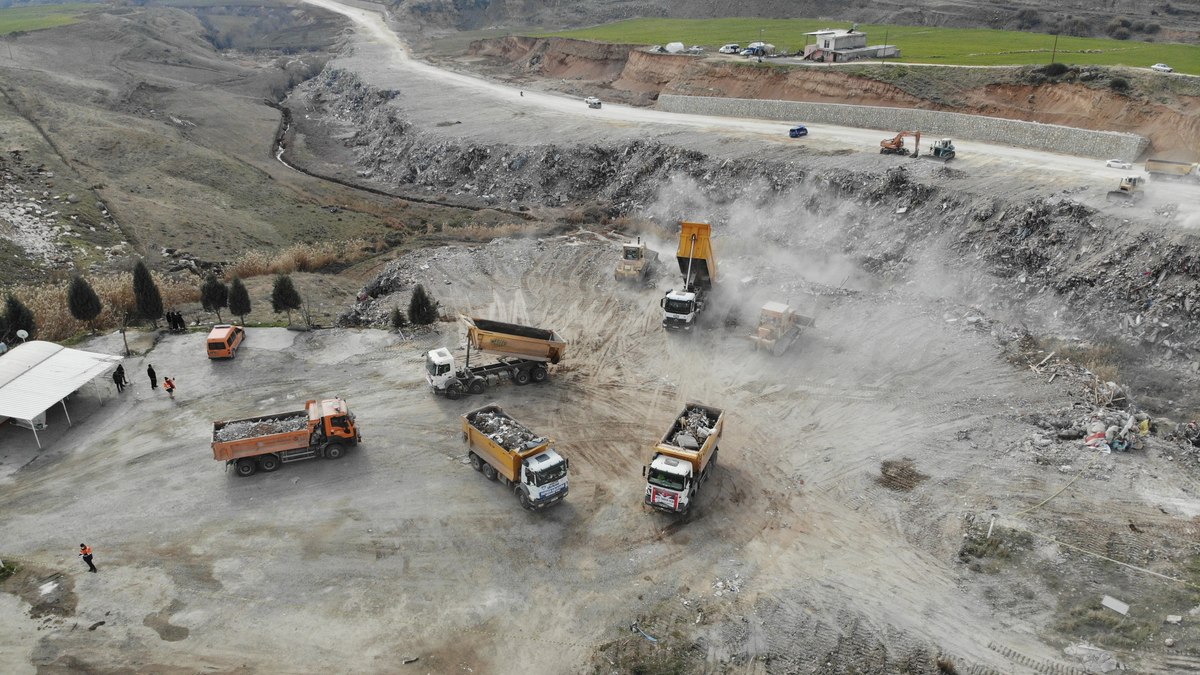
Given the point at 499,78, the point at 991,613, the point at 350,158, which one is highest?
the point at 499,78

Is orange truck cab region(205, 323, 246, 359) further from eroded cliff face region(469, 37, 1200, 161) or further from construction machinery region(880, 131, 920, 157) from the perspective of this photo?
eroded cliff face region(469, 37, 1200, 161)

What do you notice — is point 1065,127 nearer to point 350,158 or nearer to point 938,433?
point 938,433

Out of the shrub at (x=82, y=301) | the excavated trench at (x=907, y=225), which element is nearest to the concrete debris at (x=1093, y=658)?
the excavated trench at (x=907, y=225)

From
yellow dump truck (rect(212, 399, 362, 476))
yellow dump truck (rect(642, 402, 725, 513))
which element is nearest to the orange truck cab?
yellow dump truck (rect(212, 399, 362, 476))

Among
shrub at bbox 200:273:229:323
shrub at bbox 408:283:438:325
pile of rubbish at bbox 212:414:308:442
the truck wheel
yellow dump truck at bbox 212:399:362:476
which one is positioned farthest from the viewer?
shrub at bbox 200:273:229:323

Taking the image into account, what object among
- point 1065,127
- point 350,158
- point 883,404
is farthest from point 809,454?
point 350,158

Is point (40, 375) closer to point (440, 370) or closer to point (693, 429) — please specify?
point (440, 370)

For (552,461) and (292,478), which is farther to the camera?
(292,478)
